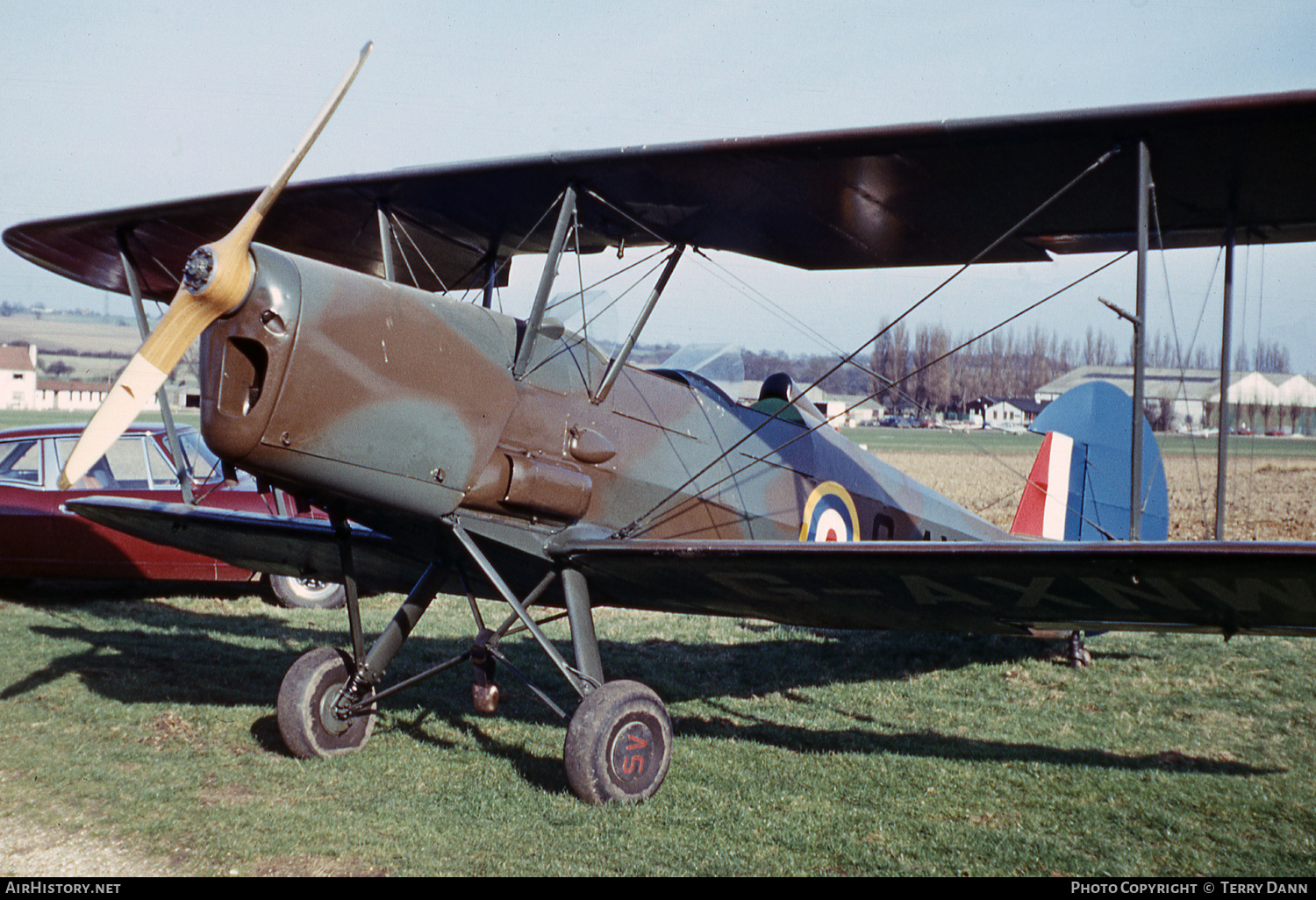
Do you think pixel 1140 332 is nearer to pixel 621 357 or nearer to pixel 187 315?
pixel 621 357

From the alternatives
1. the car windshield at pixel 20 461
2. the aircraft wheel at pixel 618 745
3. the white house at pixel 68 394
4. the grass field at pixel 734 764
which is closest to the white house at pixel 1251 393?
the grass field at pixel 734 764

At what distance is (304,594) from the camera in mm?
9641

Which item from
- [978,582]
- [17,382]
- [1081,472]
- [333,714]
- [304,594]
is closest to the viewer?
[978,582]

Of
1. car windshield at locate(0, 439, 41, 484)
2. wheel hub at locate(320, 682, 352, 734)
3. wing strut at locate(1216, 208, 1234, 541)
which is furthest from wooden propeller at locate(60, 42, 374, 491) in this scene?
car windshield at locate(0, 439, 41, 484)

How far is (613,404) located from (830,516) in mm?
1934

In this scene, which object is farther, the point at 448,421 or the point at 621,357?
the point at 621,357

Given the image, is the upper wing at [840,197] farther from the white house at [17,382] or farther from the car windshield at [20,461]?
the white house at [17,382]

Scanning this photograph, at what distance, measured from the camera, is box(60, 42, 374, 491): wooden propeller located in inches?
141

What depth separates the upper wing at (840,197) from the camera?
4074 mm

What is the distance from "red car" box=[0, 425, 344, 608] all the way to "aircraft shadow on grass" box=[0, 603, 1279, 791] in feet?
1.36

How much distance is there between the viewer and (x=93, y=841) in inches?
149

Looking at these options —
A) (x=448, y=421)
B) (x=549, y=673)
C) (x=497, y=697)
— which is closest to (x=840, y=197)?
(x=448, y=421)

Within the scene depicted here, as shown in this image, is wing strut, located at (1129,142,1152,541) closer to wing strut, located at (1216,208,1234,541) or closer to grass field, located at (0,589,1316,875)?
wing strut, located at (1216,208,1234,541)
